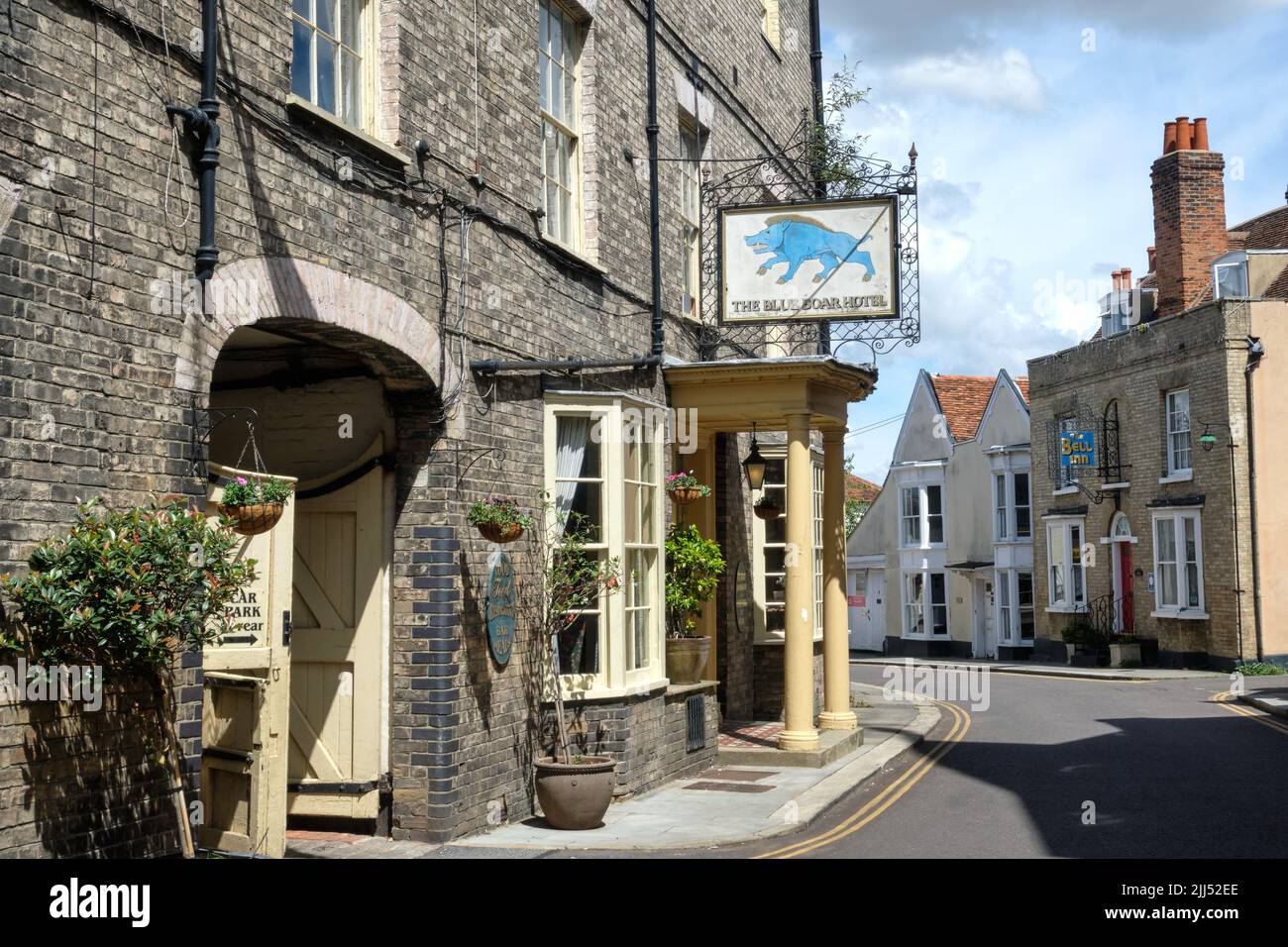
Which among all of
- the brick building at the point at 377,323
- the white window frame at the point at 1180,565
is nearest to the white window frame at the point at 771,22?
the brick building at the point at 377,323

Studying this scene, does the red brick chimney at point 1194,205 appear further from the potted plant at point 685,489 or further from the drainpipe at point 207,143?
the drainpipe at point 207,143

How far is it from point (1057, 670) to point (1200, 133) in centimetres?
1263

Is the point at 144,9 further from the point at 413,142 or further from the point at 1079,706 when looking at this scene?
the point at 1079,706

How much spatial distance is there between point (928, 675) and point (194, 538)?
25244 mm

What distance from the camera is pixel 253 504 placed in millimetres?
6922

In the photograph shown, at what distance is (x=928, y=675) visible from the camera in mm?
29422

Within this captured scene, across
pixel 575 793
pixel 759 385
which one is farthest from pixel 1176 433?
pixel 575 793

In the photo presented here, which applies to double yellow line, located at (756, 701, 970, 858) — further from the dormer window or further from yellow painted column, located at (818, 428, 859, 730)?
the dormer window

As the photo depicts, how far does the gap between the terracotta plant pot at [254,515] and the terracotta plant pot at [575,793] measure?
3.94 meters

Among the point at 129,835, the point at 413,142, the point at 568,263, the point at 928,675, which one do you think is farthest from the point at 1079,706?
the point at 129,835

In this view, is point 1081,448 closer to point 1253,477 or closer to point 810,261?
point 1253,477

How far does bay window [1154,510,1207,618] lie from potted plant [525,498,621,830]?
66.3ft

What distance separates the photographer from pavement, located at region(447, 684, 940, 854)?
31.8 ft

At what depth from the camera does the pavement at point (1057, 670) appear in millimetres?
26859
